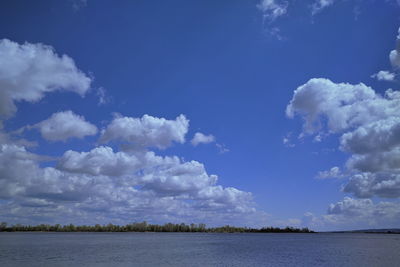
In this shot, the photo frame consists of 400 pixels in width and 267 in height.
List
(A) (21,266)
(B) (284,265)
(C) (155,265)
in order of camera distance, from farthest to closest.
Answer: (B) (284,265) < (C) (155,265) < (A) (21,266)

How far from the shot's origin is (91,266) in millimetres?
60781

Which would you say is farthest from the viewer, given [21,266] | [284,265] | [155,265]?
[284,265]

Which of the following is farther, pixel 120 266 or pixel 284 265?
pixel 284 265

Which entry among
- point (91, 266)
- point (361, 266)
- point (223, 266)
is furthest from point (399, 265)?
point (91, 266)

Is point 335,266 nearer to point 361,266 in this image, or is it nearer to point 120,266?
point 361,266

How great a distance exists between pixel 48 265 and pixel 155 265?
18.5 m

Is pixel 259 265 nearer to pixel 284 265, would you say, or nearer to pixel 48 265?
pixel 284 265

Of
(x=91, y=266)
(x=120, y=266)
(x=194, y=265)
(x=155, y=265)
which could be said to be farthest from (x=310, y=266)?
(x=91, y=266)

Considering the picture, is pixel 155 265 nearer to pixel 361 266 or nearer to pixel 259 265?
pixel 259 265

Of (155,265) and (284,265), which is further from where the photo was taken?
(284,265)

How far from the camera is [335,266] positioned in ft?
216

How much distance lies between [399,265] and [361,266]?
24.6ft

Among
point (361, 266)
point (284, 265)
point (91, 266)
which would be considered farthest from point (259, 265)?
point (91, 266)

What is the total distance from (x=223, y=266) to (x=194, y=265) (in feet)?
18.0
